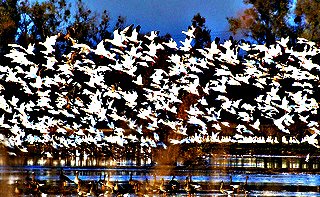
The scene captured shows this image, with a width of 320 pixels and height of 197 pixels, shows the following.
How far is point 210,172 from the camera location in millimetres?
40625

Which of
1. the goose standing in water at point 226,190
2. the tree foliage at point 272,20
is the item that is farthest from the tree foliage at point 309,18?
the goose standing in water at point 226,190

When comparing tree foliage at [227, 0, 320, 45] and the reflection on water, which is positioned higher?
tree foliage at [227, 0, 320, 45]

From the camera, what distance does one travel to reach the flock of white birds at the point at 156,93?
192ft

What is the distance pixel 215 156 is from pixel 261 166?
352 inches

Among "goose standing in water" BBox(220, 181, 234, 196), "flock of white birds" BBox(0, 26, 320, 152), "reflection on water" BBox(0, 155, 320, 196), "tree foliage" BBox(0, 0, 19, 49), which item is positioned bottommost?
"goose standing in water" BBox(220, 181, 234, 196)

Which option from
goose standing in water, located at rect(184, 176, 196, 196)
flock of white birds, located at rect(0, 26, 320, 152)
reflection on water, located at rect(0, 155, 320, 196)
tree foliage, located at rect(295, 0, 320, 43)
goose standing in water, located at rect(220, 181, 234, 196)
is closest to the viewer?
goose standing in water, located at rect(184, 176, 196, 196)

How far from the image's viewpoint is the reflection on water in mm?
33062

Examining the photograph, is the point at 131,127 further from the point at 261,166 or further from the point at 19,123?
the point at 261,166

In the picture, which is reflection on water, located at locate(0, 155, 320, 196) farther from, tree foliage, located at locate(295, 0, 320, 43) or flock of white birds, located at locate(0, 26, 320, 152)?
tree foliage, located at locate(295, 0, 320, 43)

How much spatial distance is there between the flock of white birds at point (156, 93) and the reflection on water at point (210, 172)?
20.1ft

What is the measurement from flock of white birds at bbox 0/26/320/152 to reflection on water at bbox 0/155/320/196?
6.13 m

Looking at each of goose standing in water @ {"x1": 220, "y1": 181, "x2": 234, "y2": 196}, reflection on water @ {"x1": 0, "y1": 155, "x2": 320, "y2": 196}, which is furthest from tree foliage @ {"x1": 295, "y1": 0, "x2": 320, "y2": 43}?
goose standing in water @ {"x1": 220, "y1": 181, "x2": 234, "y2": 196}

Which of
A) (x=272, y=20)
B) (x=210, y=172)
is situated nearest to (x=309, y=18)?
(x=272, y=20)

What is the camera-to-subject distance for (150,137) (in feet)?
189
